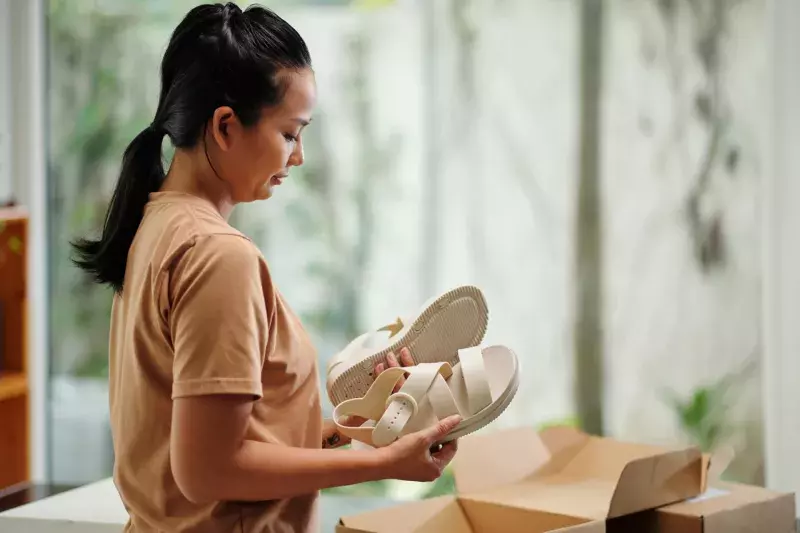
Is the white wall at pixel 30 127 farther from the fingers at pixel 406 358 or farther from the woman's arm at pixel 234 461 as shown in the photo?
the woman's arm at pixel 234 461

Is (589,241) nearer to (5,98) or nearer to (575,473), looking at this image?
(575,473)

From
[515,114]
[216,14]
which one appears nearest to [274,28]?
[216,14]

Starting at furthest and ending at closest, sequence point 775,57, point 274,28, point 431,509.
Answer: point 775,57, point 431,509, point 274,28

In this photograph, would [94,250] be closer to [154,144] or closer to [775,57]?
[154,144]

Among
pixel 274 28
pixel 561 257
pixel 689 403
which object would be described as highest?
pixel 274 28

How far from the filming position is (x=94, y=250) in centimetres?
115

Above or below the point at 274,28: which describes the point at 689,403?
below

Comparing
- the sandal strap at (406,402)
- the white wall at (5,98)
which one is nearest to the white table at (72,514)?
the sandal strap at (406,402)

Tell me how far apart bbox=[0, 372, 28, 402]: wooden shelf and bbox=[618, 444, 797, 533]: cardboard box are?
8.03 feet

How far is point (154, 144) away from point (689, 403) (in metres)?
2.77

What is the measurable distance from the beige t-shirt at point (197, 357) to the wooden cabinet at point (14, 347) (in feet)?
8.34

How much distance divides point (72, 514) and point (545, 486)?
0.73 m

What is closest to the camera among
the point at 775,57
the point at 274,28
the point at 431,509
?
the point at 274,28

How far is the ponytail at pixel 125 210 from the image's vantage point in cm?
113
